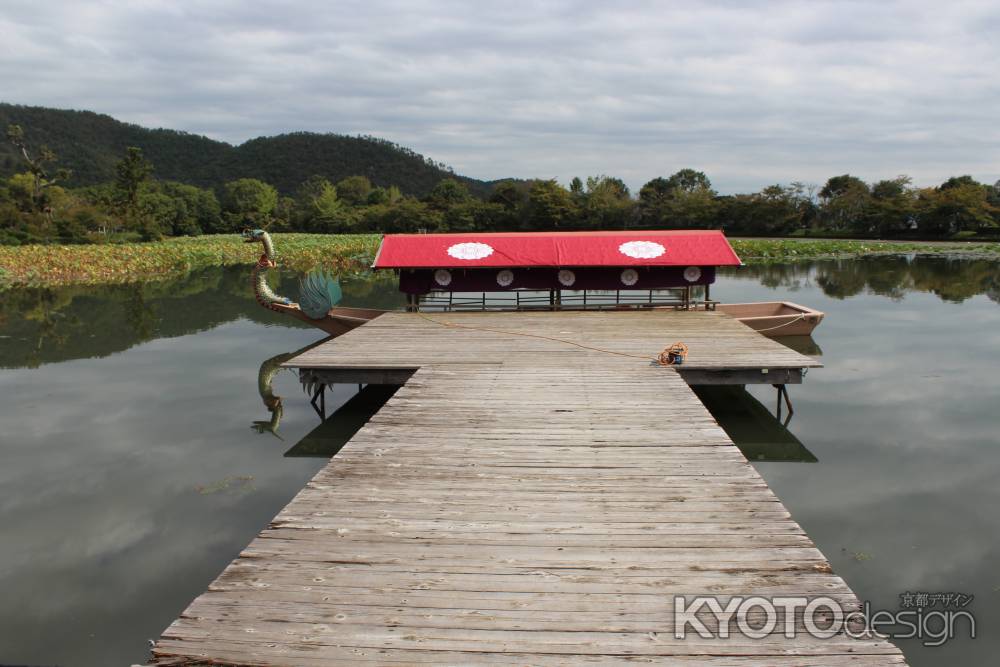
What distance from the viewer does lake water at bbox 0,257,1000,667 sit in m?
5.62

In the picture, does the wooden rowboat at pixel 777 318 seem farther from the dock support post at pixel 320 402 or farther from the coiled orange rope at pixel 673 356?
the dock support post at pixel 320 402

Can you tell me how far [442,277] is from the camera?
15.4 metres

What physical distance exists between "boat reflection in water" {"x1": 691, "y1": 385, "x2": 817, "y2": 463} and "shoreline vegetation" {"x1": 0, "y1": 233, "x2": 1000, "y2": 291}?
85.6 feet

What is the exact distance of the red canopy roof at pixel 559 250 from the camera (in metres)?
15.0

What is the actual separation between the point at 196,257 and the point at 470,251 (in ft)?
104

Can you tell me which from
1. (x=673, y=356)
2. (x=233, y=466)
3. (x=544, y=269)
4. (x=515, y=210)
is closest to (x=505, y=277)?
(x=544, y=269)

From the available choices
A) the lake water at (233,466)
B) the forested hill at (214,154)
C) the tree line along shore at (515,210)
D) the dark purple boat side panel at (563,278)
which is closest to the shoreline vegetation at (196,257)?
the tree line along shore at (515,210)

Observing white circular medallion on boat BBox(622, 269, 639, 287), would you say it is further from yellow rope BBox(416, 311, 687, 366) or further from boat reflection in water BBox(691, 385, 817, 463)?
yellow rope BBox(416, 311, 687, 366)

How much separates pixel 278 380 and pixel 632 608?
10.8 metres

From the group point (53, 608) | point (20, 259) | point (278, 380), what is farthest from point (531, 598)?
point (20, 259)

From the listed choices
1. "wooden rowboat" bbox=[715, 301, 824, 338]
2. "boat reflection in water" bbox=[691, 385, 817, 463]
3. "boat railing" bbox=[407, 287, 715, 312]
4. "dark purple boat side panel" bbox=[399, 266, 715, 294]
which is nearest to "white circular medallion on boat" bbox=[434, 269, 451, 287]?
"dark purple boat side panel" bbox=[399, 266, 715, 294]

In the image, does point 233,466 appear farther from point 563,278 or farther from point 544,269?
point 563,278

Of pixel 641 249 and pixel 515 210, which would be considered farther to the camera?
pixel 515 210

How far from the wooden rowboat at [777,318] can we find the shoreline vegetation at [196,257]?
2318 centimetres
